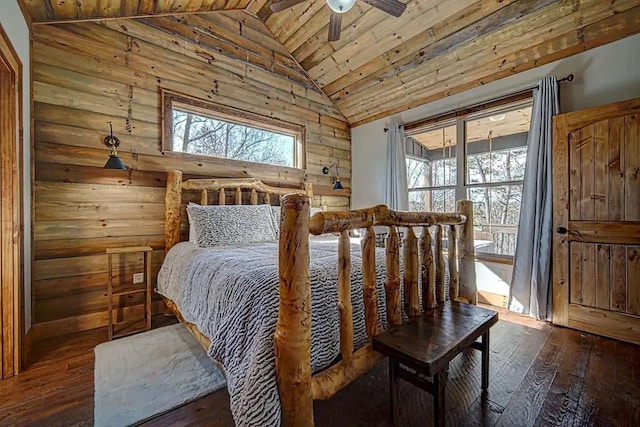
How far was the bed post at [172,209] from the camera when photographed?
109 inches

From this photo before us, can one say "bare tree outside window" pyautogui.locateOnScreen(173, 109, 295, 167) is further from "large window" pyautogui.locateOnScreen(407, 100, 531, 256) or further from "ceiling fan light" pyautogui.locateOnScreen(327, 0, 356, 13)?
"large window" pyautogui.locateOnScreen(407, 100, 531, 256)

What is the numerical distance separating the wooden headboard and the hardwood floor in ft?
3.93

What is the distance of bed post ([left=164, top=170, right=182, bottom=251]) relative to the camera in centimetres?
278

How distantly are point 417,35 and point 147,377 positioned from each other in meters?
4.03

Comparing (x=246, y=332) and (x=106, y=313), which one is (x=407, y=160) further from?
(x=106, y=313)

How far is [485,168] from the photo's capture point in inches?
135

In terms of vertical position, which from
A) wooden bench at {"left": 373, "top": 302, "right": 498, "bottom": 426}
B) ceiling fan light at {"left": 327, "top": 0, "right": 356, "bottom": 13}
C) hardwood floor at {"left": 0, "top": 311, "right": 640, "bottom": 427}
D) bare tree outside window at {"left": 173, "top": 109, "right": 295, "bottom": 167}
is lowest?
hardwood floor at {"left": 0, "top": 311, "right": 640, "bottom": 427}

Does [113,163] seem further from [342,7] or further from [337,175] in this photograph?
[337,175]

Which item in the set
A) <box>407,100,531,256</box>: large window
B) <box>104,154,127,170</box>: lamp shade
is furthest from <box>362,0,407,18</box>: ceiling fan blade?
<box>104,154,127,170</box>: lamp shade

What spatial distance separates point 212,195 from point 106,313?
4.93ft

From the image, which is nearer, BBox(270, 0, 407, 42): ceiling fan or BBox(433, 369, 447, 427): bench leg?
BBox(433, 369, 447, 427): bench leg

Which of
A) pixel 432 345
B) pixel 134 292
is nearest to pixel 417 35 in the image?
pixel 432 345

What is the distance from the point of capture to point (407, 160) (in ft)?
13.7

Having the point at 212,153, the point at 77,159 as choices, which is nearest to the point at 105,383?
the point at 77,159
